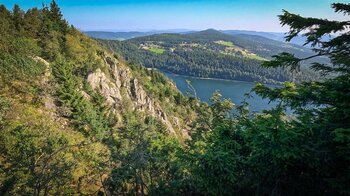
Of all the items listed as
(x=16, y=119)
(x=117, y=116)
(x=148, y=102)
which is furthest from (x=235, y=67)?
(x=16, y=119)

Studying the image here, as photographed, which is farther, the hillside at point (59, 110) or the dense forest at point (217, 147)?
the hillside at point (59, 110)

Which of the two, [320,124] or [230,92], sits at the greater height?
[320,124]

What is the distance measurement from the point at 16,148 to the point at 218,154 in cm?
1243

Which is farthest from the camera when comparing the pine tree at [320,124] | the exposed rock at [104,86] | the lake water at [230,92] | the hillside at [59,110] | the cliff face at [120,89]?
the lake water at [230,92]

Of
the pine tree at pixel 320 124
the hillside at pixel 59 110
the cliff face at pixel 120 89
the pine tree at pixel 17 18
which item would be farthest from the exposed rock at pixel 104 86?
the pine tree at pixel 320 124

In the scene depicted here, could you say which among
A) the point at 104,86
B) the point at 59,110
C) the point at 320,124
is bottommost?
the point at 104,86

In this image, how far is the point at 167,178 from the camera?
1125 centimetres

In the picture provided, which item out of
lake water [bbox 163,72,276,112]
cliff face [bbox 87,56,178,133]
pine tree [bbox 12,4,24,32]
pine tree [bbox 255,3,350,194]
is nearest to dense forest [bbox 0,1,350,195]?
pine tree [bbox 255,3,350,194]

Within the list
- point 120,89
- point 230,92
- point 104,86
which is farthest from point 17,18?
point 230,92

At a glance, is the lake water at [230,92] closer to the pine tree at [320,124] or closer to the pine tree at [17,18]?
the pine tree at [17,18]

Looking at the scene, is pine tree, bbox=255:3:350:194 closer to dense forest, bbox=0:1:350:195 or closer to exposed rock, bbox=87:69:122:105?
dense forest, bbox=0:1:350:195

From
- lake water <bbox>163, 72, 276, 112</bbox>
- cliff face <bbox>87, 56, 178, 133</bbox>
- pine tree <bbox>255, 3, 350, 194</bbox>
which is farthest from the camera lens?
lake water <bbox>163, 72, 276, 112</bbox>

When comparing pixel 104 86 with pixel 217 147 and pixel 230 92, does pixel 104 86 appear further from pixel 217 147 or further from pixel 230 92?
pixel 230 92

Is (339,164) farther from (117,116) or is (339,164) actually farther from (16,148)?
(117,116)
